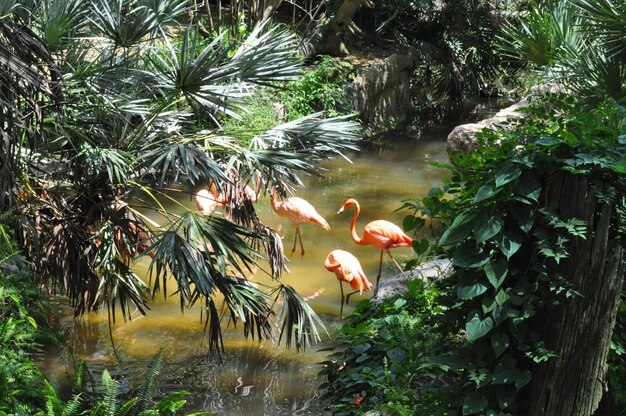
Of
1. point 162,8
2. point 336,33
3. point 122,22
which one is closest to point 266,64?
point 162,8

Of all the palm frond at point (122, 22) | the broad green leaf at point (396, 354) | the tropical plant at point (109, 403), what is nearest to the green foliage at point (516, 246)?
the broad green leaf at point (396, 354)

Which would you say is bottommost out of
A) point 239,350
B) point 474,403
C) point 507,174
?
point 239,350

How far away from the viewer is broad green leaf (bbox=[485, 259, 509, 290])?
2943 millimetres

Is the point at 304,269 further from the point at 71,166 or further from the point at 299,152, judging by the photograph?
the point at 71,166

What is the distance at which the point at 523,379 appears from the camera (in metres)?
3.01

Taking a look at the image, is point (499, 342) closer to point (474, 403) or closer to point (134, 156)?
point (474, 403)

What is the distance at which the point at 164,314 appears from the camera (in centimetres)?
662

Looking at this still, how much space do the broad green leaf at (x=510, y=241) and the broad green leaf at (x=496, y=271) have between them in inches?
1.8

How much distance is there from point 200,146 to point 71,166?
87cm

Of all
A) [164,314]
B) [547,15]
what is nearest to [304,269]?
[164,314]

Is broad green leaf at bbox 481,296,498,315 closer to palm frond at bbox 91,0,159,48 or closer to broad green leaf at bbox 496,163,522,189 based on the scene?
broad green leaf at bbox 496,163,522,189

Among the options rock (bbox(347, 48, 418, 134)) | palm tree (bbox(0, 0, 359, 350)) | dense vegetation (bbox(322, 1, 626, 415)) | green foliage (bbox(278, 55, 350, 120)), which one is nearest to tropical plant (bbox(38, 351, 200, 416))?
palm tree (bbox(0, 0, 359, 350))

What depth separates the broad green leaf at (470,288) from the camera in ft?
9.81

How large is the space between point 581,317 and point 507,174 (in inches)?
23.6
